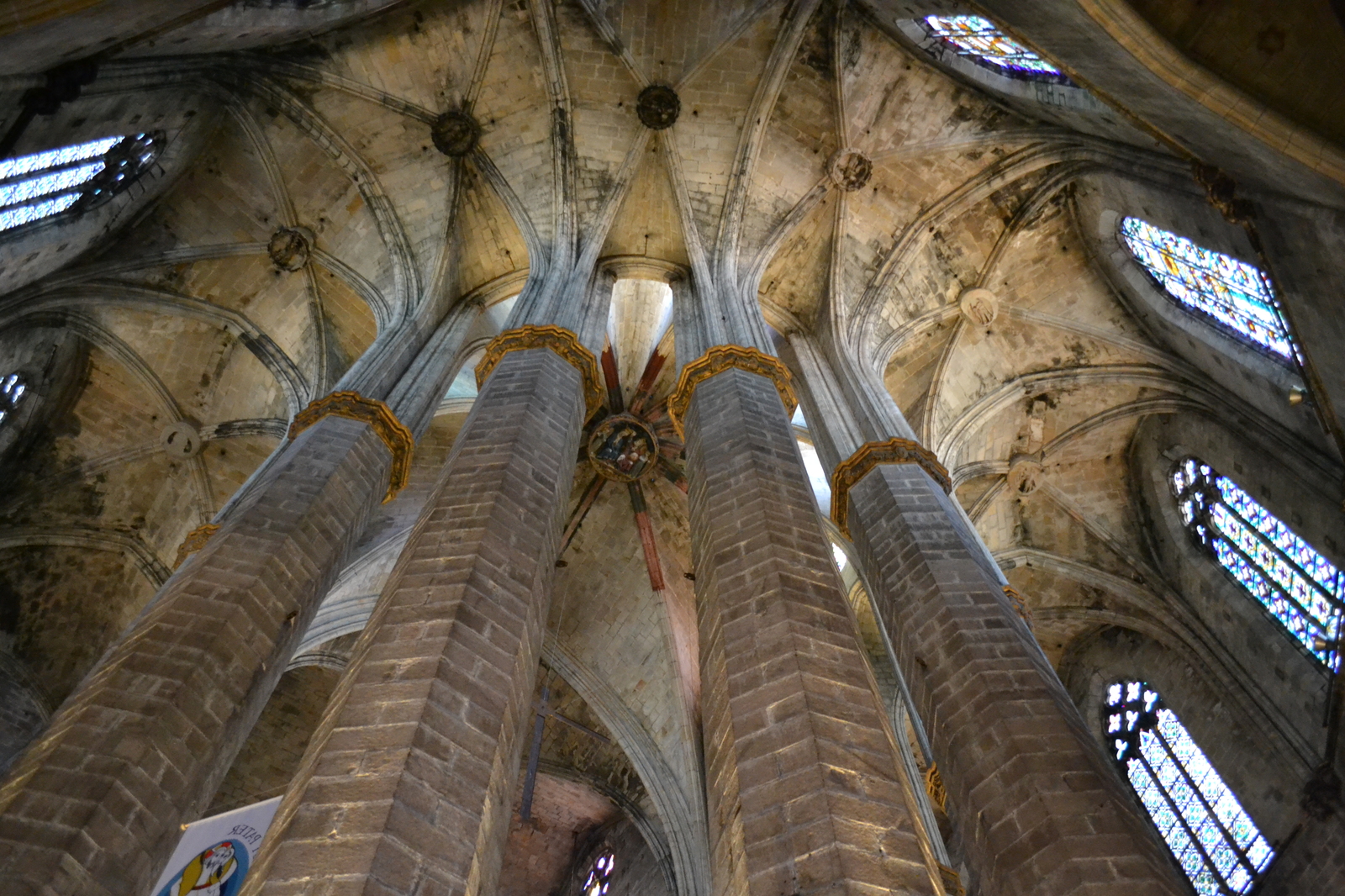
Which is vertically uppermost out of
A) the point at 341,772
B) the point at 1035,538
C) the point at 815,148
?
the point at 815,148

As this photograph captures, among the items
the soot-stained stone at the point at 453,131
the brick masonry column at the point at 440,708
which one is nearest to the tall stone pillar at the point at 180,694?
the brick masonry column at the point at 440,708

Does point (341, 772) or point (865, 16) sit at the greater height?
point (865, 16)

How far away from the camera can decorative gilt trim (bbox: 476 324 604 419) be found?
31.0 feet

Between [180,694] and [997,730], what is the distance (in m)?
5.03

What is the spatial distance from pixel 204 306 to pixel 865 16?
1013cm

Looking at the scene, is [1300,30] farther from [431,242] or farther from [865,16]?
[431,242]

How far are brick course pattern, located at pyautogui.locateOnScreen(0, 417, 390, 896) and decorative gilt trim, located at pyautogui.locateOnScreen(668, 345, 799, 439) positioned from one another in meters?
3.37

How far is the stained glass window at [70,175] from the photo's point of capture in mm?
9922

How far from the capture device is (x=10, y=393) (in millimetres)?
13008

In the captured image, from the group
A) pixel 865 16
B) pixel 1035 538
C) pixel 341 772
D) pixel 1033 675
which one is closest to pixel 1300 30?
pixel 1033 675

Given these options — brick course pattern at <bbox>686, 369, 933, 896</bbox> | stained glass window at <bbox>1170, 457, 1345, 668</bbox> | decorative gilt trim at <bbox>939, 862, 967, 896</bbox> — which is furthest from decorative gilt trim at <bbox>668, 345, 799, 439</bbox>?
stained glass window at <bbox>1170, 457, 1345, 668</bbox>

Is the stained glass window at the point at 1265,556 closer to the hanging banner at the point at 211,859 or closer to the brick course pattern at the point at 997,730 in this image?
the brick course pattern at the point at 997,730

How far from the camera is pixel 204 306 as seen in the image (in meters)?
13.6

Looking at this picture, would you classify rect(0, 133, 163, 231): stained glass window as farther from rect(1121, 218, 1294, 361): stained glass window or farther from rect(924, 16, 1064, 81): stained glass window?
rect(1121, 218, 1294, 361): stained glass window
